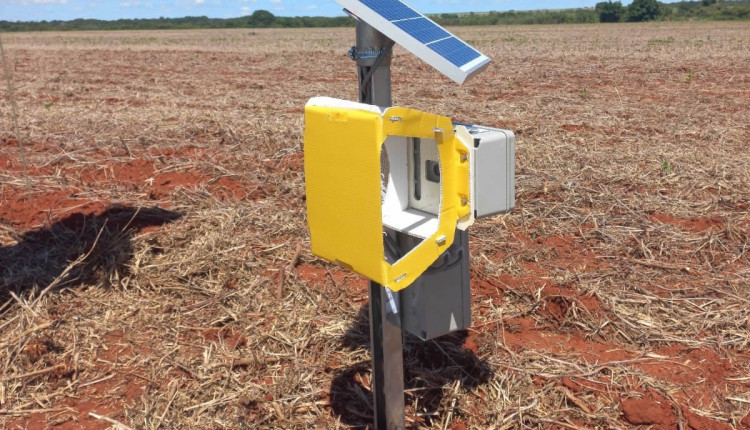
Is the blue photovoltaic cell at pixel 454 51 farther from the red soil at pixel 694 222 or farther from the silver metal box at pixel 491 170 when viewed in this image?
the red soil at pixel 694 222

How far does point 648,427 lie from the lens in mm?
3049

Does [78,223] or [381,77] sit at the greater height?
[381,77]

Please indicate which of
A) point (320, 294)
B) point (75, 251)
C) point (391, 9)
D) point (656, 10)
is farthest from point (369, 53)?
point (656, 10)

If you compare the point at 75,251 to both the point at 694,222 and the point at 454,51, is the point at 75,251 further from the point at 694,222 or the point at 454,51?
the point at 694,222

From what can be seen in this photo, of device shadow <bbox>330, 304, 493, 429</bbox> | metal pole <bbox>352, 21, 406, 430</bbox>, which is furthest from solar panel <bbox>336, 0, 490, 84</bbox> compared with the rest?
device shadow <bbox>330, 304, 493, 429</bbox>

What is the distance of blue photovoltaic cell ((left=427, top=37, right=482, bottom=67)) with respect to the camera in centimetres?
230

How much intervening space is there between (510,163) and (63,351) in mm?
2748

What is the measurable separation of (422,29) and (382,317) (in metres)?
1.12

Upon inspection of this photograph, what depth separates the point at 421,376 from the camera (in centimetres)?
345

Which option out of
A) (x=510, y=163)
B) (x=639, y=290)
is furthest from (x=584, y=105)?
(x=510, y=163)

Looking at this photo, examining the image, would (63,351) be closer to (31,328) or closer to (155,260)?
(31,328)

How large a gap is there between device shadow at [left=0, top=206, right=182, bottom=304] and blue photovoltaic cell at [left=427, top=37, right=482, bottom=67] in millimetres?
3051

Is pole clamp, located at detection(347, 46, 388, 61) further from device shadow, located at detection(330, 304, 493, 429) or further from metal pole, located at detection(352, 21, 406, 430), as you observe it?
device shadow, located at detection(330, 304, 493, 429)

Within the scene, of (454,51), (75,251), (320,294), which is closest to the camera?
(454,51)
